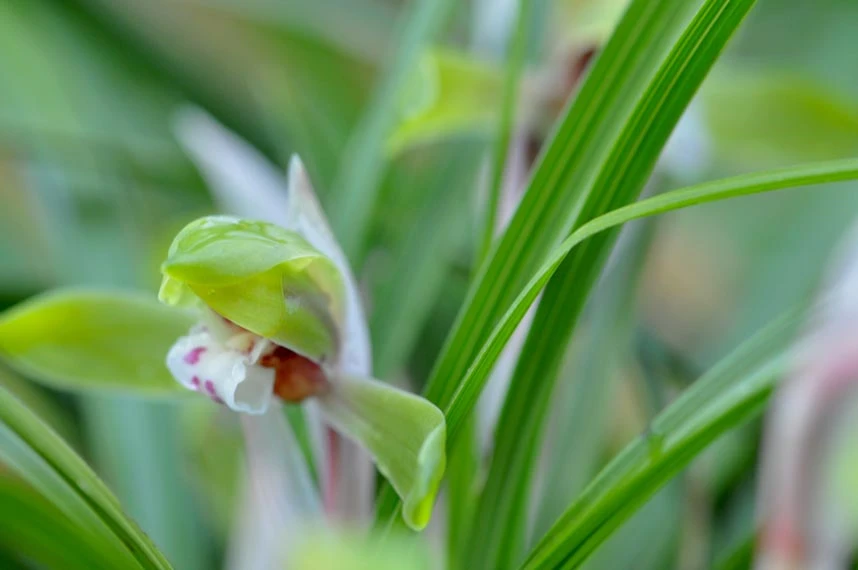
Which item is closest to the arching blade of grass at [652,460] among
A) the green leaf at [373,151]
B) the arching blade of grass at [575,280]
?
the arching blade of grass at [575,280]

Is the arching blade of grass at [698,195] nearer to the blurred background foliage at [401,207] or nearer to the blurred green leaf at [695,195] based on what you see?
the blurred green leaf at [695,195]

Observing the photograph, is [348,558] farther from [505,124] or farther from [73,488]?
[505,124]

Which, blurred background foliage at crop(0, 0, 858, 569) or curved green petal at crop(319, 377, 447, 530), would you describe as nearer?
curved green petal at crop(319, 377, 447, 530)

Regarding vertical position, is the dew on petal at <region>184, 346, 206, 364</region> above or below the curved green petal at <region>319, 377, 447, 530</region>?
below

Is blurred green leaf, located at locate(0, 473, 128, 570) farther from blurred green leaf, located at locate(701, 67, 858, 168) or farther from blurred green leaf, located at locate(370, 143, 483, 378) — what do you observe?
blurred green leaf, located at locate(701, 67, 858, 168)

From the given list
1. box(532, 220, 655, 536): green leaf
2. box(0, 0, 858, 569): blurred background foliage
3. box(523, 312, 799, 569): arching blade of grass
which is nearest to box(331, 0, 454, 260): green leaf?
box(0, 0, 858, 569): blurred background foliage

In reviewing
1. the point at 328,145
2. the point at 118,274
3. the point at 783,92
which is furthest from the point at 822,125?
the point at 118,274

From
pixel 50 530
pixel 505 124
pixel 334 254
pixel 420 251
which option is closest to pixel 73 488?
pixel 50 530
